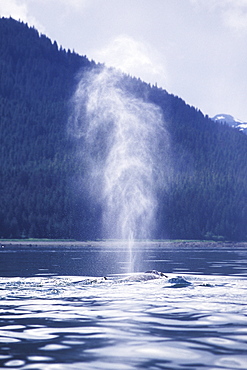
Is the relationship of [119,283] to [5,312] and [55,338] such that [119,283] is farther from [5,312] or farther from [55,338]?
[55,338]

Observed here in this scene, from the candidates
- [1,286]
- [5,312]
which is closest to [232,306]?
[5,312]

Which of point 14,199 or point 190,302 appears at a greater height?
point 14,199

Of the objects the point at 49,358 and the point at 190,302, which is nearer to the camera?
the point at 49,358

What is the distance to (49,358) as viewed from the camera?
1274 centimetres

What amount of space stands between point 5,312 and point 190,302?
747cm

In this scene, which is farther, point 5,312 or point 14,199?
point 14,199

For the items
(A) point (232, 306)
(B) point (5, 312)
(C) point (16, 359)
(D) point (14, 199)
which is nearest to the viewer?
(C) point (16, 359)

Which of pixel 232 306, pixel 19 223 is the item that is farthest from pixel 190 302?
pixel 19 223

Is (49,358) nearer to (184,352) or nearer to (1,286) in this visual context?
(184,352)

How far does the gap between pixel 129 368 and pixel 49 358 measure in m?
1.96

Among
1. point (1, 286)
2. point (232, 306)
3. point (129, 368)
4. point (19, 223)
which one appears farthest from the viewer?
point (19, 223)

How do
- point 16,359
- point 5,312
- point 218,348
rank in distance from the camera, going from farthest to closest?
point 5,312 → point 218,348 → point 16,359

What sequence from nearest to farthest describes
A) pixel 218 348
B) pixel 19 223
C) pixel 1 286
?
A: pixel 218 348 < pixel 1 286 < pixel 19 223

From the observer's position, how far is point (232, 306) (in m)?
22.1
